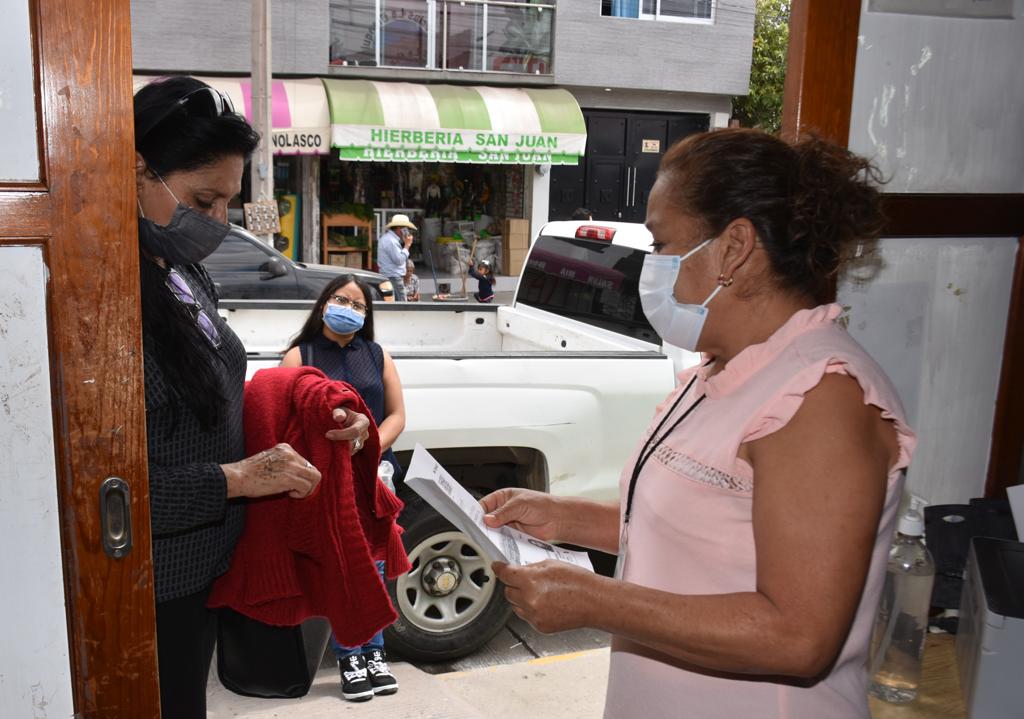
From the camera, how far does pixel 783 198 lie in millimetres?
1594

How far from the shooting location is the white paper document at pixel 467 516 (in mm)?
1728

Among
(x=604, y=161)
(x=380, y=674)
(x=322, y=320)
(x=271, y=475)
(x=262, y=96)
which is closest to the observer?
(x=271, y=475)

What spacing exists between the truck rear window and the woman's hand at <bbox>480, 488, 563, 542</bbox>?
2959mm

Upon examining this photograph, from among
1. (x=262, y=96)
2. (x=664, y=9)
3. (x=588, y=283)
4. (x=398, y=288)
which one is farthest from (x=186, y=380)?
(x=664, y=9)

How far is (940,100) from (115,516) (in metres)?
2.24

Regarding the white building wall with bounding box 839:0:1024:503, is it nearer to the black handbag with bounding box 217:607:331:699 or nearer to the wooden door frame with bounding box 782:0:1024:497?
the wooden door frame with bounding box 782:0:1024:497

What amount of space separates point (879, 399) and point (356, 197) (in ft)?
55.2

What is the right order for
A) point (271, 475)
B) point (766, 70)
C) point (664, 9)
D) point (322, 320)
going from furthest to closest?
point (766, 70) → point (664, 9) → point (322, 320) → point (271, 475)

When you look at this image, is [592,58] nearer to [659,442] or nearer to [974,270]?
[974,270]

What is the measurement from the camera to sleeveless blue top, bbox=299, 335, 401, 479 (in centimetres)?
420

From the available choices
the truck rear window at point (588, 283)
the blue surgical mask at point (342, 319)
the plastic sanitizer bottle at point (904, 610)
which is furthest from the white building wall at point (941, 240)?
the blue surgical mask at point (342, 319)

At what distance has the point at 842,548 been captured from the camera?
54.9 inches

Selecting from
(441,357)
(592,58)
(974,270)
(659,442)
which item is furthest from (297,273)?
(592,58)

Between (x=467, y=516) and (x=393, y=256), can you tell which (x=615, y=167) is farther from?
(x=467, y=516)
